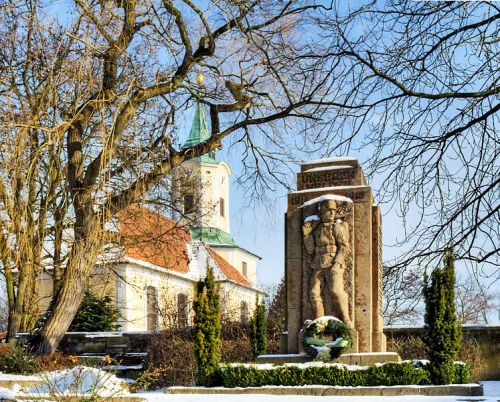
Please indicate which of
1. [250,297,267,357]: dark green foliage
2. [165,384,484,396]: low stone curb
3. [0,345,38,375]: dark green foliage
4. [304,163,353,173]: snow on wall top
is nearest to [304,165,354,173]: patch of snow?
[304,163,353,173]: snow on wall top

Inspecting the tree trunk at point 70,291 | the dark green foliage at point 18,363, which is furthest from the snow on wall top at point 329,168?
the dark green foliage at point 18,363

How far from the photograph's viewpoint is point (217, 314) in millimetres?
13672

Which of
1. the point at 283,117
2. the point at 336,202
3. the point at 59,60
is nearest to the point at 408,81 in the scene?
the point at 336,202

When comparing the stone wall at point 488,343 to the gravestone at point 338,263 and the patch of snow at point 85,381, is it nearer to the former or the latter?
the gravestone at point 338,263

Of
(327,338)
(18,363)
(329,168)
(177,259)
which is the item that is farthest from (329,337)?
(177,259)

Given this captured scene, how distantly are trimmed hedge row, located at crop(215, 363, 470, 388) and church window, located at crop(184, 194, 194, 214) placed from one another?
7.74 meters

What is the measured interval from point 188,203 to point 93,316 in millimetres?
6698

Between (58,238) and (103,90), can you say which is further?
(58,238)

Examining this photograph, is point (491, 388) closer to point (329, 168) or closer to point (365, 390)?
point (365, 390)

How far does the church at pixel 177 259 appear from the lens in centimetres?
1858

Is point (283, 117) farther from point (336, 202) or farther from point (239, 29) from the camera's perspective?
point (336, 202)

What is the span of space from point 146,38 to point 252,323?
6.77 meters

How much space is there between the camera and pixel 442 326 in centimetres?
1175

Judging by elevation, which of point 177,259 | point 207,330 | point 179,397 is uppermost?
point 177,259
